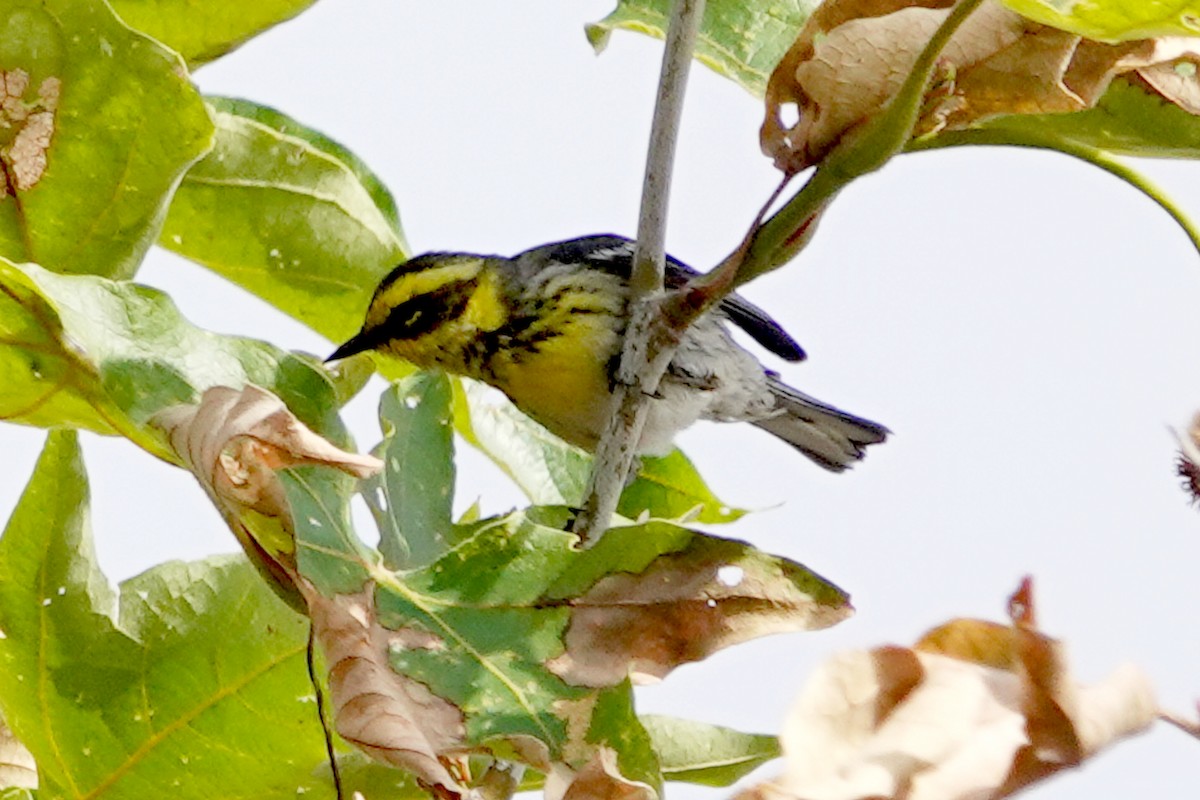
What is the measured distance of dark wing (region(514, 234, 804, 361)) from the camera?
109 inches

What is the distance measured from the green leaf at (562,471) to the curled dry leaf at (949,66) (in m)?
0.69

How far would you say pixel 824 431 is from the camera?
11.5 feet

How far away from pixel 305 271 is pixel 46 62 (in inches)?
14.1

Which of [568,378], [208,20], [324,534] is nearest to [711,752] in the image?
[324,534]

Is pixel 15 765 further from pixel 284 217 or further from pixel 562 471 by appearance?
pixel 562 471

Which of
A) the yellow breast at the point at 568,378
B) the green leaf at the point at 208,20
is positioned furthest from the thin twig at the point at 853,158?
the yellow breast at the point at 568,378

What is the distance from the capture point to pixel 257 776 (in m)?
1.41

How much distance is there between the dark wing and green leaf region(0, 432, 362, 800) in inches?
53.4

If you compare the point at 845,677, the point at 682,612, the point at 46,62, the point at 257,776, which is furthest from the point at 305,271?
the point at 845,677

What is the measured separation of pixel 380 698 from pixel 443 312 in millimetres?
1654

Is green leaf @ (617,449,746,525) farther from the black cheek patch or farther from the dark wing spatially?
the dark wing

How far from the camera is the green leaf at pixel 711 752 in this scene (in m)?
1.38

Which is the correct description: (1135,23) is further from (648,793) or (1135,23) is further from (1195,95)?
(648,793)

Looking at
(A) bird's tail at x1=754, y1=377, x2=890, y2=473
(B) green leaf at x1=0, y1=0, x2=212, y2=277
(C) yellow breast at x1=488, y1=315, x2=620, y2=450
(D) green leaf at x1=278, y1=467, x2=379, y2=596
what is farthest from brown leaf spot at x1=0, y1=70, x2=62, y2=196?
(A) bird's tail at x1=754, y1=377, x2=890, y2=473
